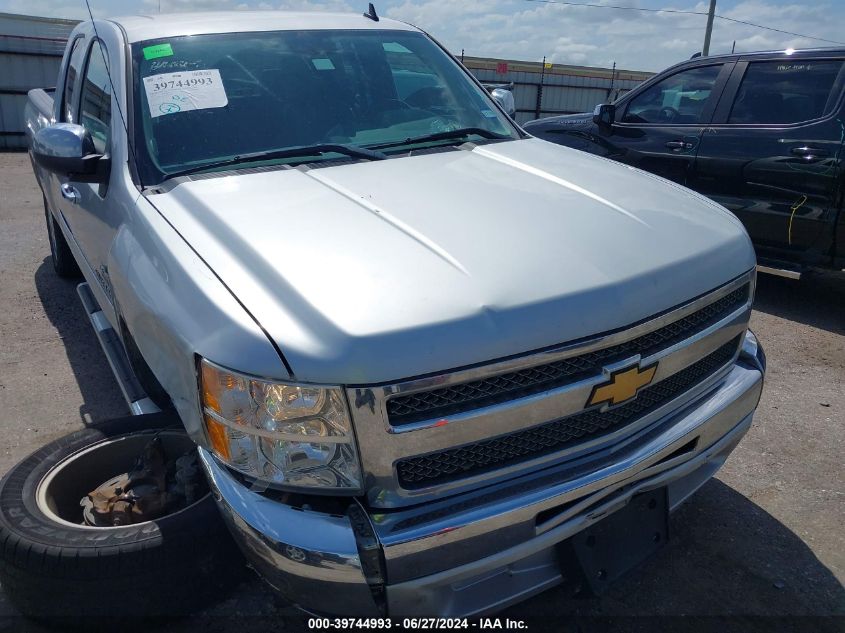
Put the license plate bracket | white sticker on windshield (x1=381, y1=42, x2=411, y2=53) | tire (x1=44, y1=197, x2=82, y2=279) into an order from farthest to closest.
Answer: tire (x1=44, y1=197, x2=82, y2=279)
white sticker on windshield (x1=381, y1=42, x2=411, y2=53)
the license plate bracket

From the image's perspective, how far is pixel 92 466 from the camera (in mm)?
2658

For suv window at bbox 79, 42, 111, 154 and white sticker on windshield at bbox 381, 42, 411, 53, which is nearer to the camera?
suv window at bbox 79, 42, 111, 154

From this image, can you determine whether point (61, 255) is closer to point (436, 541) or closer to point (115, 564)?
point (115, 564)

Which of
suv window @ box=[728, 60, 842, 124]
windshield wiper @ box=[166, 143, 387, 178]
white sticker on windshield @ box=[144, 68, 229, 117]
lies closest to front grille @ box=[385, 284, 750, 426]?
windshield wiper @ box=[166, 143, 387, 178]

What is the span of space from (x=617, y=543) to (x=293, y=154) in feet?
5.93

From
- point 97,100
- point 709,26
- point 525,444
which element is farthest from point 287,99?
point 709,26

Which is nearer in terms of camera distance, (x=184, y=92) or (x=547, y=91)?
(x=184, y=92)

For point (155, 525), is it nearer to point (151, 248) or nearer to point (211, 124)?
point (151, 248)

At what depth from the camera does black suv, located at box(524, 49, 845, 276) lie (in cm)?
510

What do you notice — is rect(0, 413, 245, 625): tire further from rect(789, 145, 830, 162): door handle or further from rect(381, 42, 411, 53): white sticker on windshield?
rect(789, 145, 830, 162): door handle

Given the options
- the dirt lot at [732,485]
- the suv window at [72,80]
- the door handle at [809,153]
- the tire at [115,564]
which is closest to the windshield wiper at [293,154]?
the tire at [115,564]

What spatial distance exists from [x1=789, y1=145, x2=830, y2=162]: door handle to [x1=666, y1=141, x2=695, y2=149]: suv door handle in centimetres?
88

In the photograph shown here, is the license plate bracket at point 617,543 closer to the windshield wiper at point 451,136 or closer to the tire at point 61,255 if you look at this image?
the windshield wiper at point 451,136

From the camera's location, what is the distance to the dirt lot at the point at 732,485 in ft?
7.97
